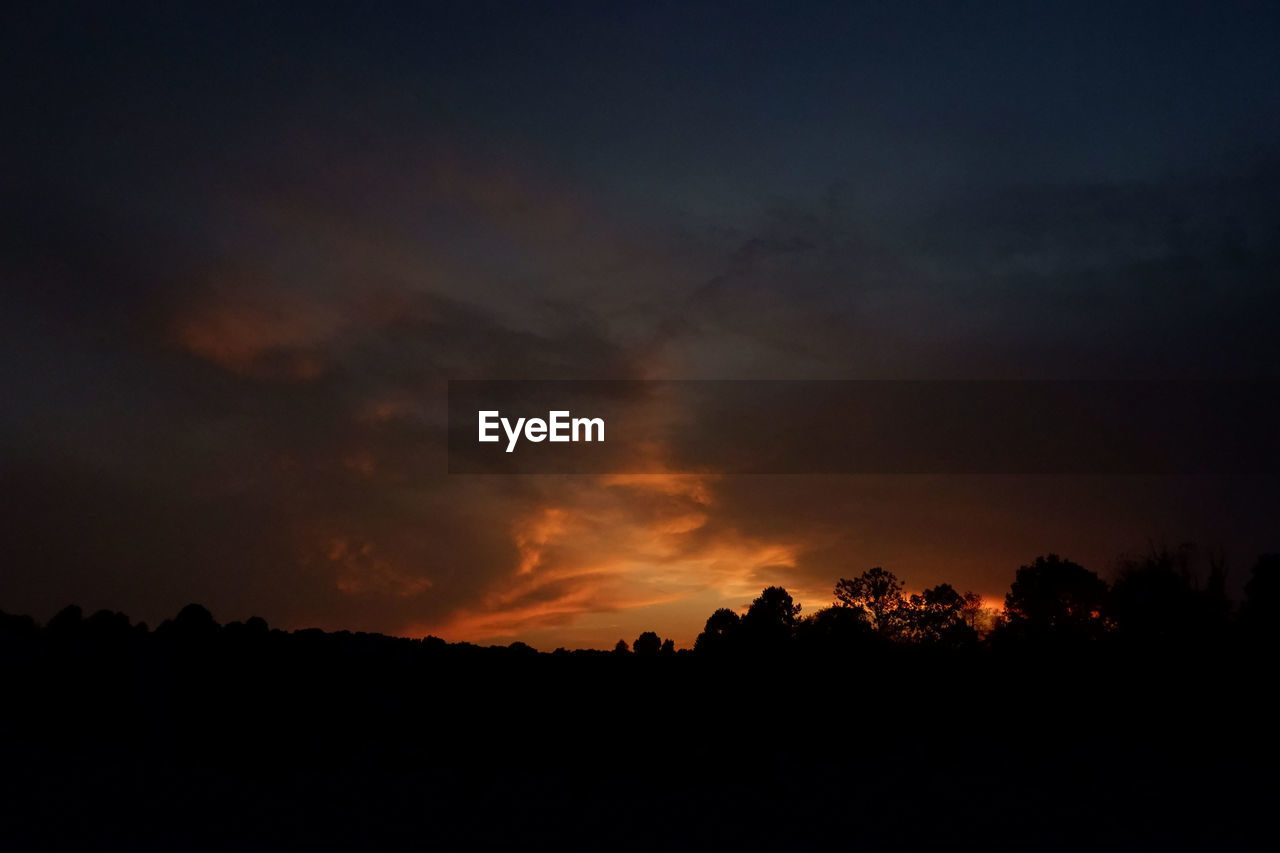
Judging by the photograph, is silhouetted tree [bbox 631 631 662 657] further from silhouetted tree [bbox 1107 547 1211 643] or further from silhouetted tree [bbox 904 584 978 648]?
silhouetted tree [bbox 904 584 978 648]

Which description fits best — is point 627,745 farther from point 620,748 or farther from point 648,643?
point 648,643

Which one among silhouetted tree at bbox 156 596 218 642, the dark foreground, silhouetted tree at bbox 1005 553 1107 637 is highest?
silhouetted tree at bbox 1005 553 1107 637

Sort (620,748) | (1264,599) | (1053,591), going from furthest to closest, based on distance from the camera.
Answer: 1. (1053,591)
2. (1264,599)
3. (620,748)

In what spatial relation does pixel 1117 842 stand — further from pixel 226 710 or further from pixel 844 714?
pixel 226 710

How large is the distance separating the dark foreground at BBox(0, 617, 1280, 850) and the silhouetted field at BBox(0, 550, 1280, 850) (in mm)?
48

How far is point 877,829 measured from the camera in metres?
15.7

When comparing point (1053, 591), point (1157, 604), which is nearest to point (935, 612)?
point (1053, 591)

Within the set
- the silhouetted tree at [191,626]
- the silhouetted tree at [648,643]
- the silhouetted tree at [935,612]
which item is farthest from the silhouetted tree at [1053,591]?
the silhouetted tree at [191,626]

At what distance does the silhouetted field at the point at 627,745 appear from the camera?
50.6ft

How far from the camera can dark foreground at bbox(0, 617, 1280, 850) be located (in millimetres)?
15398

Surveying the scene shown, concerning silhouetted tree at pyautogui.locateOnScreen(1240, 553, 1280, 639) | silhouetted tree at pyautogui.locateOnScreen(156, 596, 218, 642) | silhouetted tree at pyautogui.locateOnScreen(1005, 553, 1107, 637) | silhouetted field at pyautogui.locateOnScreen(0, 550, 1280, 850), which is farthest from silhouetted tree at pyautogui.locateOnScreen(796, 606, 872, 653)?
silhouetted tree at pyautogui.locateOnScreen(1005, 553, 1107, 637)

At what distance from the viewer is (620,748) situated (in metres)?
17.8

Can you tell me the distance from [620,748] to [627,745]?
0.47 ft

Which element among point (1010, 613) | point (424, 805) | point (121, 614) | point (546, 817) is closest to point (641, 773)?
point (546, 817)
